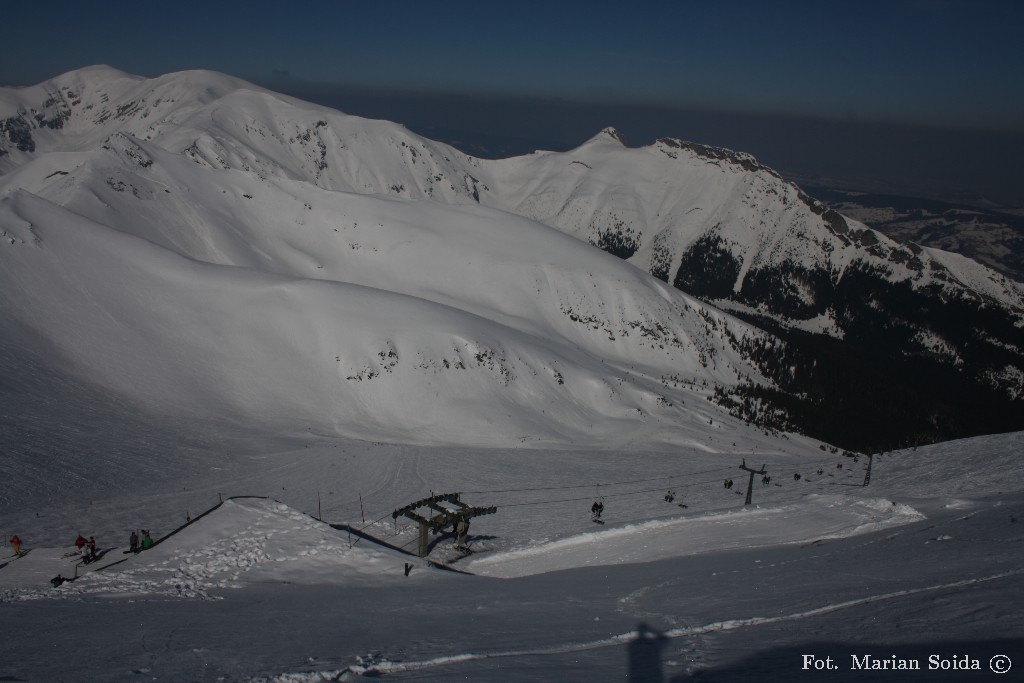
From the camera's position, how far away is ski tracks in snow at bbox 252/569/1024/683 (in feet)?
39.7

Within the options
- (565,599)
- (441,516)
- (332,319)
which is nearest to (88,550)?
(441,516)

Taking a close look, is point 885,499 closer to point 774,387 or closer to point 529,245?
point 774,387

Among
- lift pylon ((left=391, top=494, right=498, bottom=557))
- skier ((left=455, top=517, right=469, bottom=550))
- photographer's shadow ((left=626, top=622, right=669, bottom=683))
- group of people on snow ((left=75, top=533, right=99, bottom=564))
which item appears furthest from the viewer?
skier ((left=455, top=517, right=469, bottom=550))

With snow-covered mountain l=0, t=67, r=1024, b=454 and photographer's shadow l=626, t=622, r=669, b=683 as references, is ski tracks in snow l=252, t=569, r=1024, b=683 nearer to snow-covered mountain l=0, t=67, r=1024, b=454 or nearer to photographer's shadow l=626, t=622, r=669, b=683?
photographer's shadow l=626, t=622, r=669, b=683

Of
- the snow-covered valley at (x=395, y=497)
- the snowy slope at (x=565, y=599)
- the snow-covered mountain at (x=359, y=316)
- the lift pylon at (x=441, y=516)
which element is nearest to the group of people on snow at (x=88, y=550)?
the snow-covered valley at (x=395, y=497)

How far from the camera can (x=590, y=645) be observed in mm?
13375

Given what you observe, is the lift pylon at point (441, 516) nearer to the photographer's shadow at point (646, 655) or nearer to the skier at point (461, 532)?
the skier at point (461, 532)

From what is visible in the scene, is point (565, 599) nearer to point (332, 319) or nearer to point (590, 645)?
point (590, 645)

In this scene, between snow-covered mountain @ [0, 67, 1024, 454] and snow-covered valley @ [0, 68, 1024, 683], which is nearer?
snow-covered valley @ [0, 68, 1024, 683]

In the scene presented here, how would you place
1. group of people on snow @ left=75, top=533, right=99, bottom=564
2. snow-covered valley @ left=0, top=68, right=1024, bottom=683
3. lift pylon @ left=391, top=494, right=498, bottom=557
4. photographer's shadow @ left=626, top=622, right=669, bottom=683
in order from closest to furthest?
1. photographer's shadow @ left=626, top=622, right=669, bottom=683
2. snow-covered valley @ left=0, top=68, right=1024, bottom=683
3. group of people on snow @ left=75, top=533, right=99, bottom=564
4. lift pylon @ left=391, top=494, right=498, bottom=557

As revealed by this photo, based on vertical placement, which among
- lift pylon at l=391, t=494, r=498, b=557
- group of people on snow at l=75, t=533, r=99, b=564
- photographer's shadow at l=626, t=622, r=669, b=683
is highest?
photographer's shadow at l=626, t=622, r=669, b=683

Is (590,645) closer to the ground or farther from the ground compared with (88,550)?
farther from the ground

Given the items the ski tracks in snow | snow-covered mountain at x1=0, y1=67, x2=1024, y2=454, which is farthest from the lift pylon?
snow-covered mountain at x1=0, y1=67, x2=1024, y2=454

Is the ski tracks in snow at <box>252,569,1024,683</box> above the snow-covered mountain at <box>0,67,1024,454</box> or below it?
below
